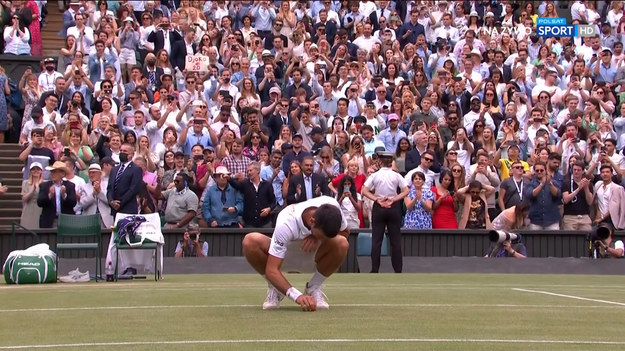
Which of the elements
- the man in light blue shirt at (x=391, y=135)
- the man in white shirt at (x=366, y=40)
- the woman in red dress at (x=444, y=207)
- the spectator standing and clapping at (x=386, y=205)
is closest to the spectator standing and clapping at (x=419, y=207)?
the woman in red dress at (x=444, y=207)

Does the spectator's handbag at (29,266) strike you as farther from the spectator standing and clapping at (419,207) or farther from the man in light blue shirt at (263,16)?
the man in light blue shirt at (263,16)

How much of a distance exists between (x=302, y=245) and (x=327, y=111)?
1663 centimetres

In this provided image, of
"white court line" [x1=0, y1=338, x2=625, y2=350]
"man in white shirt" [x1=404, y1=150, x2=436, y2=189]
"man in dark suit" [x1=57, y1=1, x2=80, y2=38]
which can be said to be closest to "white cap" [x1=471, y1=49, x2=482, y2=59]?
"man in white shirt" [x1=404, y1=150, x2=436, y2=189]

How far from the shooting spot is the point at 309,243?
38.3 feet

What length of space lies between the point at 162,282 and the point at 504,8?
63.2ft

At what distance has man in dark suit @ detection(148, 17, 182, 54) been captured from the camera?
97.0ft

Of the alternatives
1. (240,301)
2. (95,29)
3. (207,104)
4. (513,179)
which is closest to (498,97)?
(513,179)

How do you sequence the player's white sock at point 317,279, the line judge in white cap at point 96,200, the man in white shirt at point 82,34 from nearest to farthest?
the player's white sock at point 317,279 → the line judge in white cap at point 96,200 → the man in white shirt at point 82,34

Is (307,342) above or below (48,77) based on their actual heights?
below

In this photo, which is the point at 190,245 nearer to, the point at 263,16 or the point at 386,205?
the point at 386,205

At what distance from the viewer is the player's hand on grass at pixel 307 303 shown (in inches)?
467

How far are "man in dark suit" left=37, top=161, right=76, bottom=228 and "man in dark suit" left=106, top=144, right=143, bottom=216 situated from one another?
3.46 feet

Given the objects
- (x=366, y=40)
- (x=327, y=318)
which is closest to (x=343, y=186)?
(x=366, y=40)

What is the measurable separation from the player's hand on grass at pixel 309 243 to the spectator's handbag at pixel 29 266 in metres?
7.85
